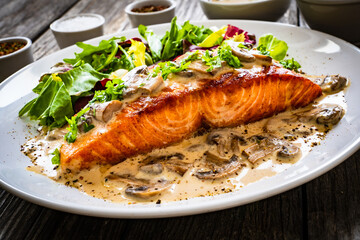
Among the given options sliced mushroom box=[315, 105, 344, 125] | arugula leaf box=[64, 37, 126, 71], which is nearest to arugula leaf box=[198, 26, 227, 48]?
arugula leaf box=[64, 37, 126, 71]

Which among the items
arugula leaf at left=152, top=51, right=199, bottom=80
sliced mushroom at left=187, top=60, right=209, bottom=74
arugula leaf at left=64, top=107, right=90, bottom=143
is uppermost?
arugula leaf at left=152, top=51, right=199, bottom=80

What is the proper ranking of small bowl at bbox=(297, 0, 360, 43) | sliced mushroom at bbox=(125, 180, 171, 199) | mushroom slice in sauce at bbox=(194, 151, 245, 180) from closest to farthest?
sliced mushroom at bbox=(125, 180, 171, 199) → mushroom slice in sauce at bbox=(194, 151, 245, 180) → small bowl at bbox=(297, 0, 360, 43)

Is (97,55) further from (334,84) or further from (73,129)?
(334,84)

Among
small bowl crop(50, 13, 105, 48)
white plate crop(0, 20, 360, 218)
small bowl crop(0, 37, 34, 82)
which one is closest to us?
white plate crop(0, 20, 360, 218)

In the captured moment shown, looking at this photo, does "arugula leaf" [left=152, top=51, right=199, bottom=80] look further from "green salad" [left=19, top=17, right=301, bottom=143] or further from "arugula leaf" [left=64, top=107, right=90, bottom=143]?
"arugula leaf" [left=64, top=107, right=90, bottom=143]

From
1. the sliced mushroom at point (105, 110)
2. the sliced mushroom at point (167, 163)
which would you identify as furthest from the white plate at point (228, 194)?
the sliced mushroom at point (105, 110)

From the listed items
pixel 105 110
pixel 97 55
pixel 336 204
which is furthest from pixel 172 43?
pixel 336 204

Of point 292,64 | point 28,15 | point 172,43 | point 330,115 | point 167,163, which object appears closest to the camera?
point 167,163
